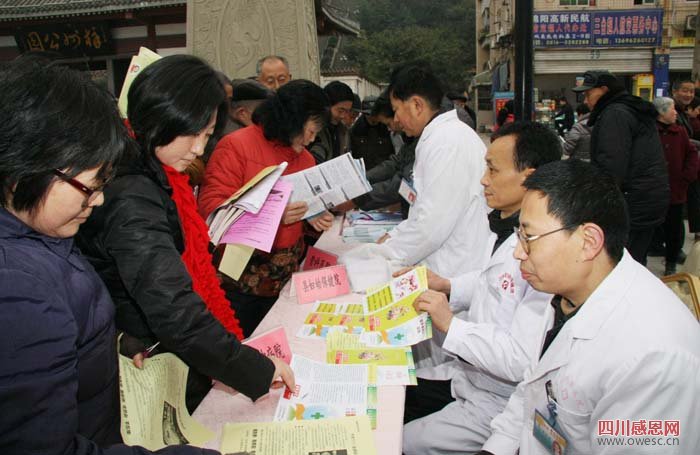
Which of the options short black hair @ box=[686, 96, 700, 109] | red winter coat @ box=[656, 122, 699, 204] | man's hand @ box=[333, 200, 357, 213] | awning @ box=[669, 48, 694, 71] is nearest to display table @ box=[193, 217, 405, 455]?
man's hand @ box=[333, 200, 357, 213]

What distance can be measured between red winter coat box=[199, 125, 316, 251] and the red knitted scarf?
1.79ft

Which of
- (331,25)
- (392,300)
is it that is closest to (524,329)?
(392,300)

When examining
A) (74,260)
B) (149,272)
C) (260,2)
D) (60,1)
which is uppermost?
(60,1)

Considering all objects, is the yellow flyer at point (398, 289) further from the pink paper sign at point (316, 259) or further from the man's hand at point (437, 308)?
the pink paper sign at point (316, 259)

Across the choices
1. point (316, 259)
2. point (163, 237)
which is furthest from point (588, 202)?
point (316, 259)

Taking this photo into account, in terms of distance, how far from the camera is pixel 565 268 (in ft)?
4.19

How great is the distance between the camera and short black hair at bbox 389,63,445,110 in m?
2.45

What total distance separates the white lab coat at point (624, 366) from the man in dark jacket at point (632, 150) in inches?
107

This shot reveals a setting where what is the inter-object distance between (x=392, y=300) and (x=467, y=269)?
2.13 ft

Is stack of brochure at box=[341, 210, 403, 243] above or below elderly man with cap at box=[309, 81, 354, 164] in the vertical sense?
below

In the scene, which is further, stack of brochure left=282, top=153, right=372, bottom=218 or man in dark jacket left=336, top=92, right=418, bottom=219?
man in dark jacket left=336, top=92, right=418, bottom=219

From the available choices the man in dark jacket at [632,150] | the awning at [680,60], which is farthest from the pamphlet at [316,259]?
the awning at [680,60]

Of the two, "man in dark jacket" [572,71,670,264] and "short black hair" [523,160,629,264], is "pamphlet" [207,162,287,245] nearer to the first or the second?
"short black hair" [523,160,629,264]

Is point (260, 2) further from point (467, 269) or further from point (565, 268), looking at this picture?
point (565, 268)
